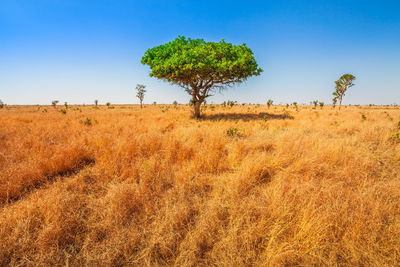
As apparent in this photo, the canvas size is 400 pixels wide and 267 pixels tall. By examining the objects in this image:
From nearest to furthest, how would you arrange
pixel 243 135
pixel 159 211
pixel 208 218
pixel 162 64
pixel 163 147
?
pixel 208 218
pixel 159 211
pixel 163 147
pixel 243 135
pixel 162 64

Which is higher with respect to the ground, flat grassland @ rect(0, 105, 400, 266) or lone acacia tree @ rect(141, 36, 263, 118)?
lone acacia tree @ rect(141, 36, 263, 118)

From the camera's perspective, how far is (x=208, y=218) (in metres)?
2.12

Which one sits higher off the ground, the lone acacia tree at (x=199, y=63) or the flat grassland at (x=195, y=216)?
the lone acacia tree at (x=199, y=63)

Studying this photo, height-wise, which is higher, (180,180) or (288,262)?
(180,180)

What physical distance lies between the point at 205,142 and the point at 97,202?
3.49 meters

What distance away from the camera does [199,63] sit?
427 inches

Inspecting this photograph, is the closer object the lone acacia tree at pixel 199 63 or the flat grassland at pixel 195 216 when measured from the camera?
the flat grassland at pixel 195 216

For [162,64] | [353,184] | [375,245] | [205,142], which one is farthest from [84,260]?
[162,64]

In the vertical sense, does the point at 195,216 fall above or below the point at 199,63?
below

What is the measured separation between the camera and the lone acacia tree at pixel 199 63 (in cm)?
1161

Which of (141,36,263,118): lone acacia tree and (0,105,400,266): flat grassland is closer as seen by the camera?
(0,105,400,266): flat grassland

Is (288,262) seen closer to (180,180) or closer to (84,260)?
(180,180)

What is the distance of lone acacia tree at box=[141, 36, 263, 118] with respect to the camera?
11609 millimetres

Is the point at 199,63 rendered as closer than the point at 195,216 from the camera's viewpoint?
No
